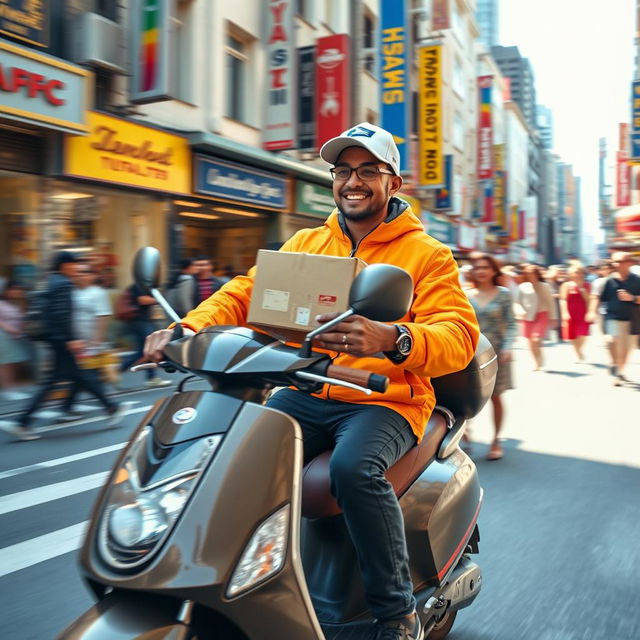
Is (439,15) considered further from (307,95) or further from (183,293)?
(183,293)

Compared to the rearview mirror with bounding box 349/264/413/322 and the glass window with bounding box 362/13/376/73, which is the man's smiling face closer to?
the rearview mirror with bounding box 349/264/413/322

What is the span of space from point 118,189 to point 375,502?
10948mm

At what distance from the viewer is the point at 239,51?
15789 mm

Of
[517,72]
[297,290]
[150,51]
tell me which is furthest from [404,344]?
[517,72]

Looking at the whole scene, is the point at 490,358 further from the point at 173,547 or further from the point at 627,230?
the point at 627,230

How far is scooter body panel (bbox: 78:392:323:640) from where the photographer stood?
1704mm

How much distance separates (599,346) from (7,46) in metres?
14.2

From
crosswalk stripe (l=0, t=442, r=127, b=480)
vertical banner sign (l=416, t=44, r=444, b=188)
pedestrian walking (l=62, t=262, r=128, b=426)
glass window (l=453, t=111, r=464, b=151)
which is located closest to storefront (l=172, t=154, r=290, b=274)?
pedestrian walking (l=62, t=262, r=128, b=426)

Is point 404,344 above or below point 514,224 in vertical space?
below

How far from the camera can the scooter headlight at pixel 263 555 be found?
1.79m

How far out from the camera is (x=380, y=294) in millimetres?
1833

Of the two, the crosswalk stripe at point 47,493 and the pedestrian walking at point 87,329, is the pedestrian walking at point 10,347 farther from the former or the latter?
the crosswalk stripe at point 47,493

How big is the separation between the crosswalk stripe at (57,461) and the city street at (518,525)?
13 mm

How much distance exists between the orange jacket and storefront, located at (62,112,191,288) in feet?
26.4
